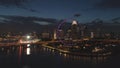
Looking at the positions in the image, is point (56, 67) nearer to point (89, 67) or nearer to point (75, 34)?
point (89, 67)

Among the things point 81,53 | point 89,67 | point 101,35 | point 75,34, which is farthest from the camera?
point 101,35

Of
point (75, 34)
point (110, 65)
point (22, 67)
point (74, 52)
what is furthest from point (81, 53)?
point (75, 34)

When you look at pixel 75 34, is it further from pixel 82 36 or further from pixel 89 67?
pixel 89 67

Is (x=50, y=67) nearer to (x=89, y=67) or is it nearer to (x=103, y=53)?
(x=89, y=67)

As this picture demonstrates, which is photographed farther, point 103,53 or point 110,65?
point 103,53

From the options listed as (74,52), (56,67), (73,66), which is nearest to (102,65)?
(73,66)

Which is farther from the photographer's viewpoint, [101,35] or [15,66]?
[101,35]

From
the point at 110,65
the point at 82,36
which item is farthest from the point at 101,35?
the point at 110,65

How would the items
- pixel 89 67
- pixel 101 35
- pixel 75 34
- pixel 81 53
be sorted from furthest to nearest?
pixel 101 35 < pixel 75 34 < pixel 81 53 < pixel 89 67
